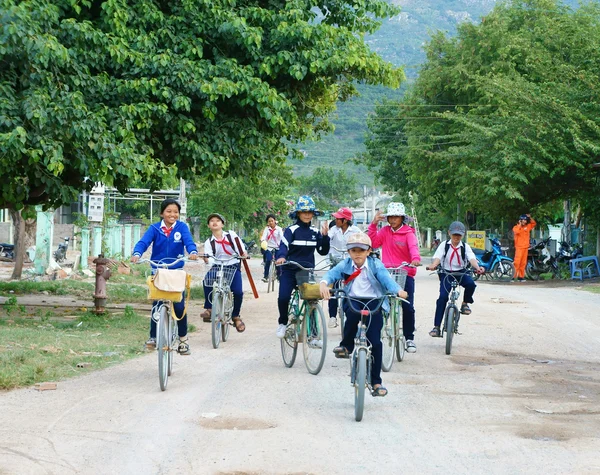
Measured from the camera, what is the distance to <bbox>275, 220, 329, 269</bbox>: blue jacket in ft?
37.2

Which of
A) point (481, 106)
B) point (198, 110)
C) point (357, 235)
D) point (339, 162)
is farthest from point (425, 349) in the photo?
point (339, 162)

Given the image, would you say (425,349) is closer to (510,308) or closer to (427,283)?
(510,308)

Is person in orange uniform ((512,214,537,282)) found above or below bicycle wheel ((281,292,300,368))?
above

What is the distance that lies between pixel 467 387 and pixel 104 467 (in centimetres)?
448

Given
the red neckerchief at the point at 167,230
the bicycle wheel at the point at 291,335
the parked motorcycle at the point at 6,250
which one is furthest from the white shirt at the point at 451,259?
the parked motorcycle at the point at 6,250

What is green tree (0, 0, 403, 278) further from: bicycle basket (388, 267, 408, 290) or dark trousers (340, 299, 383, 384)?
dark trousers (340, 299, 383, 384)

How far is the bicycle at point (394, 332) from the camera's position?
35.1 feet

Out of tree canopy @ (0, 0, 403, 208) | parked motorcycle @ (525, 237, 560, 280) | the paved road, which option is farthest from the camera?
parked motorcycle @ (525, 237, 560, 280)

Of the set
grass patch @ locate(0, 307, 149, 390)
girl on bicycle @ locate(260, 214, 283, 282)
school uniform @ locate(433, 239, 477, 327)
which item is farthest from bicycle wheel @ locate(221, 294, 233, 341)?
girl on bicycle @ locate(260, 214, 283, 282)

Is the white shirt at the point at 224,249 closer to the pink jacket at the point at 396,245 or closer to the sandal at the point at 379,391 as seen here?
the pink jacket at the point at 396,245

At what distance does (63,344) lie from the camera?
12180 mm

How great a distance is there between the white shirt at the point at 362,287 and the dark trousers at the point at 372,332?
62 millimetres

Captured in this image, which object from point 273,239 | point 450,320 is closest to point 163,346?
point 450,320

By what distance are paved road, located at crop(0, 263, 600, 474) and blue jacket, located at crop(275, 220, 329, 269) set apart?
1.26m
